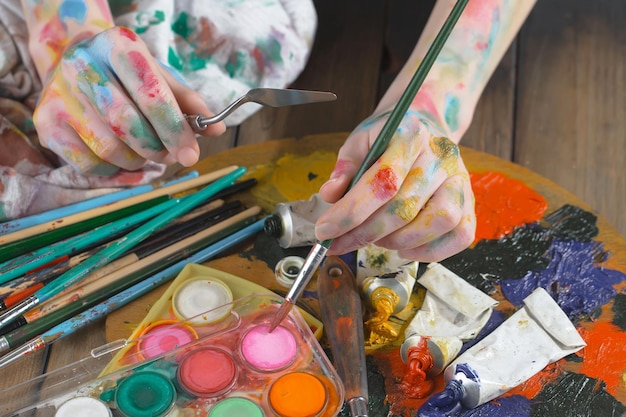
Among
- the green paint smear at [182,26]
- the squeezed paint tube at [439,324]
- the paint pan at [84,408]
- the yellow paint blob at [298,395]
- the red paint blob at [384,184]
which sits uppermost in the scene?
the red paint blob at [384,184]

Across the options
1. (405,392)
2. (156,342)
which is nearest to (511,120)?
(405,392)

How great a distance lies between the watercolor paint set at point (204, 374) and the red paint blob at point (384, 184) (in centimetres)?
19

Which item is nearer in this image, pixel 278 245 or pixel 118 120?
pixel 118 120

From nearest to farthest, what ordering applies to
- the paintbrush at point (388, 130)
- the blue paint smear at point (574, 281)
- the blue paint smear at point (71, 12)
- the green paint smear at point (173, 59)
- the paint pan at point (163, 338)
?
the paintbrush at point (388, 130), the paint pan at point (163, 338), the blue paint smear at point (574, 281), the blue paint smear at point (71, 12), the green paint smear at point (173, 59)

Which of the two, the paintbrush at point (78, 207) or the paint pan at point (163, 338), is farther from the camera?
the paintbrush at point (78, 207)

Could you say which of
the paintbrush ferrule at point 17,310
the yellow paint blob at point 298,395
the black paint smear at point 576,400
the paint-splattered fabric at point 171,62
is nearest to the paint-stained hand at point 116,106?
the paint-splattered fabric at point 171,62

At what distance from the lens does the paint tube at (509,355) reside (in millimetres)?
855

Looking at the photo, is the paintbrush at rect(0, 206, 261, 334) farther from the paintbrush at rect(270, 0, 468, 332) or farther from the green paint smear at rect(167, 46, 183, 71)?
the green paint smear at rect(167, 46, 183, 71)

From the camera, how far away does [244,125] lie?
1.39 m

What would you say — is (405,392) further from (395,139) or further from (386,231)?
(395,139)

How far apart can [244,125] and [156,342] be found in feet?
1.94

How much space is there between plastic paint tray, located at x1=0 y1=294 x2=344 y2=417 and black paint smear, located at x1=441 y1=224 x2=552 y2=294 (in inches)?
10.8

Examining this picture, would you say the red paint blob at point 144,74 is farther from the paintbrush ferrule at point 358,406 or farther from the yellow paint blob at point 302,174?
the paintbrush ferrule at point 358,406

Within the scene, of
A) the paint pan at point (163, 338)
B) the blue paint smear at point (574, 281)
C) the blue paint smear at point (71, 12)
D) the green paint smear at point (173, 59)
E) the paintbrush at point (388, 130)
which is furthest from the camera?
the green paint smear at point (173, 59)
